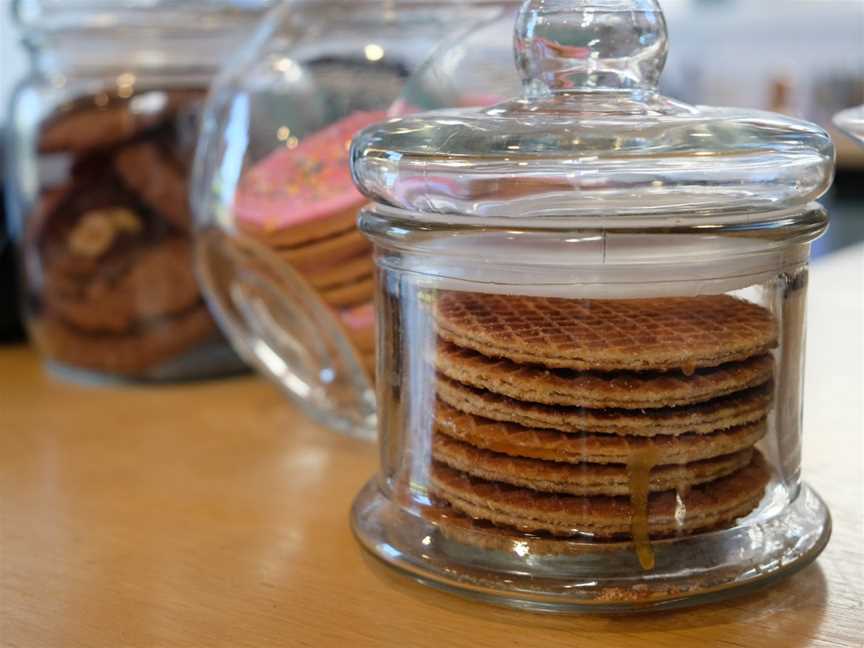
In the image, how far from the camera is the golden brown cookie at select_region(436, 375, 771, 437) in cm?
41

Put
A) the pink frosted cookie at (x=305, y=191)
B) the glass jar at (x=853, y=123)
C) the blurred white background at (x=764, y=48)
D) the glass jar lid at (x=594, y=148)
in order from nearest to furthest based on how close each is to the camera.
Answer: the glass jar lid at (x=594, y=148) < the glass jar at (x=853, y=123) < the pink frosted cookie at (x=305, y=191) < the blurred white background at (x=764, y=48)

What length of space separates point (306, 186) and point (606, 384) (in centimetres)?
29

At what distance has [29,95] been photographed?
87 cm

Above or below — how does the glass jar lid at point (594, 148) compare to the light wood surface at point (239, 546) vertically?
above

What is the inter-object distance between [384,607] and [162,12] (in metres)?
0.57

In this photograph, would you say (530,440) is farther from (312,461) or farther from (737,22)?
(737,22)

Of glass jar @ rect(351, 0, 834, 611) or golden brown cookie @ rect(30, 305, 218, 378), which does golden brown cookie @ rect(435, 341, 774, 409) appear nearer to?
glass jar @ rect(351, 0, 834, 611)

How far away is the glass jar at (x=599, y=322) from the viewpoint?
409mm

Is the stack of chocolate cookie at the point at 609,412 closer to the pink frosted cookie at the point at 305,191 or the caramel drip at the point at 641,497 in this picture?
the caramel drip at the point at 641,497

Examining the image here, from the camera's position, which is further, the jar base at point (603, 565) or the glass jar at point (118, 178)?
the glass jar at point (118, 178)

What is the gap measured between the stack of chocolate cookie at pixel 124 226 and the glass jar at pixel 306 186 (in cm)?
11

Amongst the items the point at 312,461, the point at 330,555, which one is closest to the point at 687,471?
the point at 330,555

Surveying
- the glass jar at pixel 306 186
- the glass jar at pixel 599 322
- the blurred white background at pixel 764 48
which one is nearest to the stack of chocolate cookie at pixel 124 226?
the glass jar at pixel 306 186

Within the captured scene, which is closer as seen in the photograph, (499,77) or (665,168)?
(665,168)
